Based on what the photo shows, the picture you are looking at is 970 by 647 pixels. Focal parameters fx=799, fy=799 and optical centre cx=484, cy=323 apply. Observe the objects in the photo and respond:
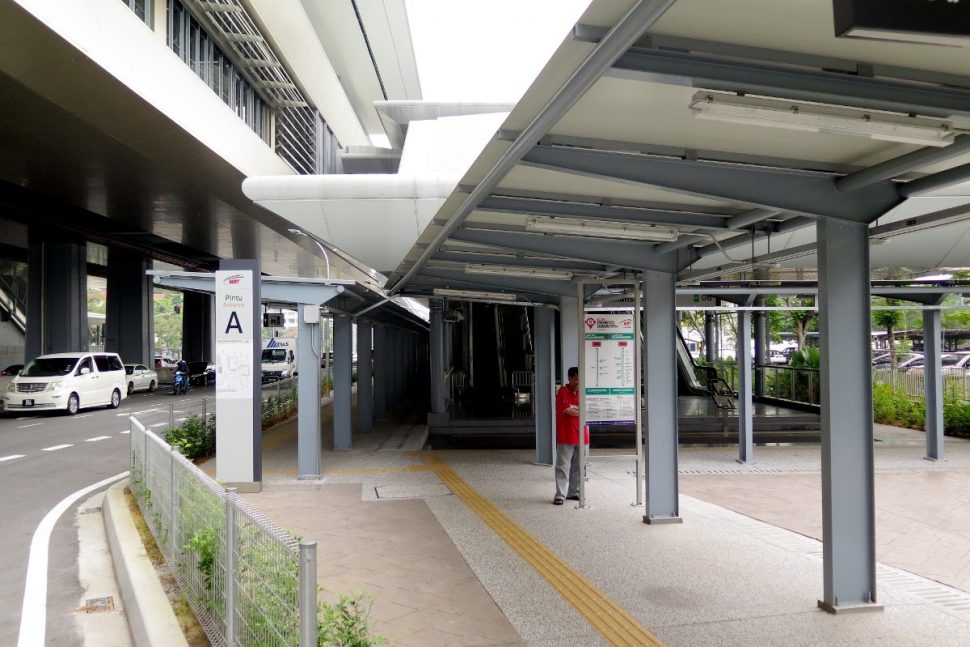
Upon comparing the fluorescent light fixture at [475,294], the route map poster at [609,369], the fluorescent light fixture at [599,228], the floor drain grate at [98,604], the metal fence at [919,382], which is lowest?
the floor drain grate at [98,604]

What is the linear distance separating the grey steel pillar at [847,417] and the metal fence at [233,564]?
3.92m

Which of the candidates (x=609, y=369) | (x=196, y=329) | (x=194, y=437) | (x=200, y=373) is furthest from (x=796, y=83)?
(x=196, y=329)

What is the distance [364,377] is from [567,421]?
9361mm

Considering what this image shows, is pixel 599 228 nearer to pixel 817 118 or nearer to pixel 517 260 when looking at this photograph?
pixel 517 260

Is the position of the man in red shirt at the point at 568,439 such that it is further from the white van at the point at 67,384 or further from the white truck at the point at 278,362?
the white truck at the point at 278,362

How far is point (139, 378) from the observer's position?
3519 centimetres

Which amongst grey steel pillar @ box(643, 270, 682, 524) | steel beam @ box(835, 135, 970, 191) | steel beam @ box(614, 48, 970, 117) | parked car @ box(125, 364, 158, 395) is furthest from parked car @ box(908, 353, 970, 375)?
parked car @ box(125, 364, 158, 395)

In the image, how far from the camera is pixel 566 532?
8148 millimetres

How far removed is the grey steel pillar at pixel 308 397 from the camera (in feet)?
38.6

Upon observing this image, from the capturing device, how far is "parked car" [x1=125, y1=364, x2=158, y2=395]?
34469 millimetres

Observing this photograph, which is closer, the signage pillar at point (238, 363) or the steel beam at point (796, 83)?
the steel beam at point (796, 83)

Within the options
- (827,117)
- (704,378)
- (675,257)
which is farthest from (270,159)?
(827,117)

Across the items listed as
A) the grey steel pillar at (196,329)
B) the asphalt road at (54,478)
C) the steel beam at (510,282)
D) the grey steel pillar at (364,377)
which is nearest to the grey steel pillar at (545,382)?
the steel beam at (510,282)

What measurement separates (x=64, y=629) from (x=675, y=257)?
6432mm
